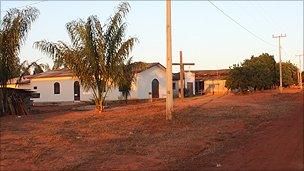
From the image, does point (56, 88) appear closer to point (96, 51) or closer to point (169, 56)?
point (96, 51)

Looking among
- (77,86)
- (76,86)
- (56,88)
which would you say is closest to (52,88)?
(56,88)

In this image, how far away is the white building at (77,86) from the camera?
161 feet

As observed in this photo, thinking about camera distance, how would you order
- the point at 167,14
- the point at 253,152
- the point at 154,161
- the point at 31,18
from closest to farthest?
the point at 154,161 → the point at 253,152 → the point at 167,14 → the point at 31,18

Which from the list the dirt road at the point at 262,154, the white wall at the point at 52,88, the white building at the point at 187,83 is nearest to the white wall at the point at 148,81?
the white wall at the point at 52,88

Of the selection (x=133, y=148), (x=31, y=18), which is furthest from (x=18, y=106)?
(x=133, y=148)

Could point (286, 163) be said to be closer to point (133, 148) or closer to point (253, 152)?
point (253, 152)

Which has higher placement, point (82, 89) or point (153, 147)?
point (82, 89)

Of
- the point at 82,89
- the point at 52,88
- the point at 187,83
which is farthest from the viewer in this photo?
the point at 187,83

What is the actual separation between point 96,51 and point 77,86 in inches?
936

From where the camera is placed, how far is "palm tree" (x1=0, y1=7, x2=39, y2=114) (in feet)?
83.9

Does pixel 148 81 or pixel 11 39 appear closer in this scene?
pixel 11 39

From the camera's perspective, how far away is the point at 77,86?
50.0 metres

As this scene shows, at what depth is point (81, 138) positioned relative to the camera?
14.3m

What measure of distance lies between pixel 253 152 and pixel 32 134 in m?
7.42
